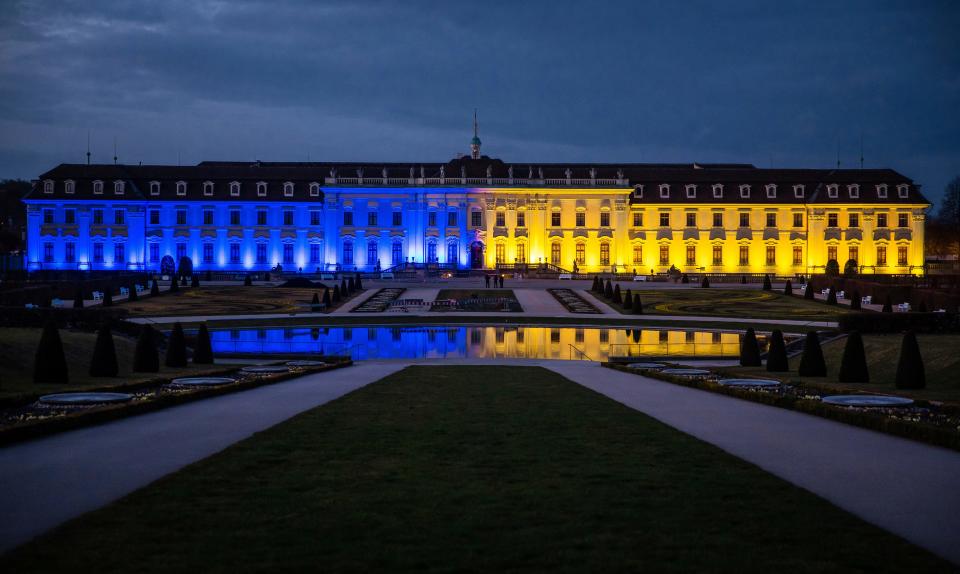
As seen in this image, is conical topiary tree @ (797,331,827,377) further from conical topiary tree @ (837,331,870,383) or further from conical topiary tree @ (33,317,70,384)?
conical topiary tree @ (33,317,70,384)

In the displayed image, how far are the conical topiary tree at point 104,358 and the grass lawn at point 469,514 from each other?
783cm

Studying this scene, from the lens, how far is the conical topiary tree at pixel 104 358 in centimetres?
1758

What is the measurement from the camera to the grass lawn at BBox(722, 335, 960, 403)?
51.9ft

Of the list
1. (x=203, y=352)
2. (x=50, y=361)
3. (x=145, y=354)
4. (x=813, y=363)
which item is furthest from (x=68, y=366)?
(x=813, y=363)

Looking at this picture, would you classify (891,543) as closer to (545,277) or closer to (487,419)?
(487,419)

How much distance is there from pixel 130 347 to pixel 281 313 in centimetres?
2157

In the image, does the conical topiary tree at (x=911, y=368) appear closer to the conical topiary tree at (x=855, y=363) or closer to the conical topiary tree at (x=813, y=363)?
the conical topiary tree at (x=855, y=363)

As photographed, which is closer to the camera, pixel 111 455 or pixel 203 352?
pixel 111 455

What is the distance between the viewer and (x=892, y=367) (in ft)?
64.3

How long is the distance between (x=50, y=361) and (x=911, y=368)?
15.0 m

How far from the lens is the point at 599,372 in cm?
2256

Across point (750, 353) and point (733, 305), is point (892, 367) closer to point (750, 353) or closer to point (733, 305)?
point (750, 353)

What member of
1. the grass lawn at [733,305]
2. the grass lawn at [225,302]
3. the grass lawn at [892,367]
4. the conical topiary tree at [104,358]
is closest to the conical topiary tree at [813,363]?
the grass lawn at [892,367]

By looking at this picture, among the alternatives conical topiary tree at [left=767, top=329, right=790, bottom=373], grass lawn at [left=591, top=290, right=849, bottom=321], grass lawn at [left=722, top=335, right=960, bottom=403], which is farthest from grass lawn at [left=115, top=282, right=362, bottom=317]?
grass lawn at [left=722, top=335, right=960, bottom=403]
